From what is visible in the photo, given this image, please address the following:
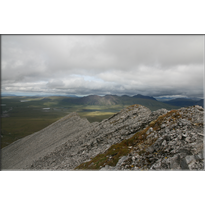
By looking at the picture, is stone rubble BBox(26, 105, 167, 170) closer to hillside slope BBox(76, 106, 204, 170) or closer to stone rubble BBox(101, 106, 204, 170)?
hillside slope BBox(76, 106, 204, 170)

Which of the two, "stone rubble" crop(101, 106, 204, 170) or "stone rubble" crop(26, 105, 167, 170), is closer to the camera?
"stone rubble" crop(101, 106, 204, 170)

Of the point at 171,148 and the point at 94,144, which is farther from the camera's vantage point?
the point at 94,144

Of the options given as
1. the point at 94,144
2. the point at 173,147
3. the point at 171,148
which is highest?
the point at 173,147

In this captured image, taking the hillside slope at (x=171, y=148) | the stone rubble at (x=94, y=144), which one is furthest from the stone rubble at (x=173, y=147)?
the stone rubble at (x=94, y=144)

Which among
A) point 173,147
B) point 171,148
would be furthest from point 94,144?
point 173,147

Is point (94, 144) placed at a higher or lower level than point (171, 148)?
lower

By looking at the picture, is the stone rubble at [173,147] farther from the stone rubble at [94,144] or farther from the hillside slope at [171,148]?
the stone rubble at [94,144]

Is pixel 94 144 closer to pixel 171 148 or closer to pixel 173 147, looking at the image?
pixel 171 148

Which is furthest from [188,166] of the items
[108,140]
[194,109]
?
[108,140]

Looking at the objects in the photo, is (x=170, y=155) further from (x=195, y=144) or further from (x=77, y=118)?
(x=77, y=118)

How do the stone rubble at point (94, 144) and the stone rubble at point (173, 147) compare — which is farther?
the stone rubble at point (94, 144)

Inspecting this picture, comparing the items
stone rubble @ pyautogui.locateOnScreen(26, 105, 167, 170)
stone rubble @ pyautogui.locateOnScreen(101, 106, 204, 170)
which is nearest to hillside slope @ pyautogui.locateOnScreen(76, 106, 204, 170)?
stone rubble @ pyautogui.locateOnScreen(101, 106, 204, 170)
